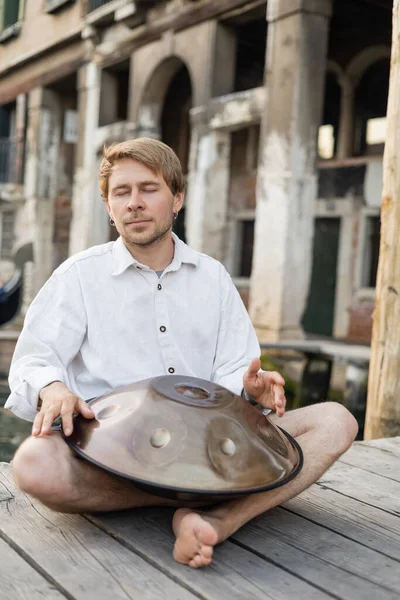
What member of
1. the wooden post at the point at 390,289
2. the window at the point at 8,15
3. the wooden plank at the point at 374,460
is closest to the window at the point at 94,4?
the window at the point at 8,15

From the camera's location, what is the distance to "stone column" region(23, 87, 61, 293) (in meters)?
15.8

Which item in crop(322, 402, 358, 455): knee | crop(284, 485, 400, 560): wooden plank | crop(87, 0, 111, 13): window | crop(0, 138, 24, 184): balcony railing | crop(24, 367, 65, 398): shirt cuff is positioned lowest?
crop(284, 485, 400, 560): wooden plank

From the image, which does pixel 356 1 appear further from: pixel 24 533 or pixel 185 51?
pixel 24 533

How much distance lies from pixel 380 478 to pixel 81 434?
142 cm

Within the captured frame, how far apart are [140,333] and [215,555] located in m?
Result: 0.73

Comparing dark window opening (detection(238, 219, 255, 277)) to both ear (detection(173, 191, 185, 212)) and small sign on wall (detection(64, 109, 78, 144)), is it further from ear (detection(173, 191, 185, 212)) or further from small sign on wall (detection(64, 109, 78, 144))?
ear (detection(173, 191, 185, 212))

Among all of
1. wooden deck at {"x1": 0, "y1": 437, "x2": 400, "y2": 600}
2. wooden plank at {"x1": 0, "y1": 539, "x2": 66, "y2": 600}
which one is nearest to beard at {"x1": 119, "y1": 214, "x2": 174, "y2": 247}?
wooden deck at {"x1": 0, "y1": 437, "x2": 400, "y2": 600}

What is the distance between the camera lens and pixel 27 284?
15859mm

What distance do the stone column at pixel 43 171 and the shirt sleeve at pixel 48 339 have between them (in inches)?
531

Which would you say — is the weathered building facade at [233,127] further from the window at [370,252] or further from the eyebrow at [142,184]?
the eyebrow at [142,184]

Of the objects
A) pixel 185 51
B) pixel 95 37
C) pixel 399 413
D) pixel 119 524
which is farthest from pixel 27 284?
pixel 119 524

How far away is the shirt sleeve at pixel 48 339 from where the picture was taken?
2.27 metres

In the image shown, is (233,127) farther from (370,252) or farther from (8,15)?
(8,15)

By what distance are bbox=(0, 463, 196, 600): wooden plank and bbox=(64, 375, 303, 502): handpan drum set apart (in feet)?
0.70
